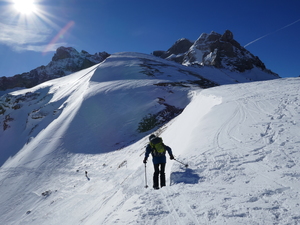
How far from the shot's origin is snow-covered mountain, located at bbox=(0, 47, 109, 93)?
95.4 m

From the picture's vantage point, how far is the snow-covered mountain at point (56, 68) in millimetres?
95438

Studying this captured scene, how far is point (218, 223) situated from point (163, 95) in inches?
876

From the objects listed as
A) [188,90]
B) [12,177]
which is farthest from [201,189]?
[188,90]


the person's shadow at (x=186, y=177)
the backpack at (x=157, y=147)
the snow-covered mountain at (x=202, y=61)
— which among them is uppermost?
the snow-covered mountain at (x=202, y=61)

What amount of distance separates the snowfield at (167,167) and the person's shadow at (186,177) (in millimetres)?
32

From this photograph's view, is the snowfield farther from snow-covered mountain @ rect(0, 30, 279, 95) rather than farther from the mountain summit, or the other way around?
snow-covered mountain @ rect(0, 30, 279, 95)

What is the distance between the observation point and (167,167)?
24.5 ft

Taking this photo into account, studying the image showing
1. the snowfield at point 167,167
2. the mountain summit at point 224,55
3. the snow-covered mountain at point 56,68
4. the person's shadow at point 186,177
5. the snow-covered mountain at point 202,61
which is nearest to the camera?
the snowfield at point 167,167

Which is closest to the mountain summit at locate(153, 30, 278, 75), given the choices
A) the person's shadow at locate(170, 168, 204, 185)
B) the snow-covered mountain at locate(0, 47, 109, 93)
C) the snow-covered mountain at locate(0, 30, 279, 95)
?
the snow-covered mountain at locate(0, 30, 279, 95)

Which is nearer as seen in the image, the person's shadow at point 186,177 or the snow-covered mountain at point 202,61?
the person's shadow at point 186,177

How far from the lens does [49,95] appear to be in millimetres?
37844

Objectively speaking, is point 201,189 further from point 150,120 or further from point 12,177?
point 12,177

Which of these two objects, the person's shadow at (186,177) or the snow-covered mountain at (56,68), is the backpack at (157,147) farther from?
the snow-covered mountain at (56,68)

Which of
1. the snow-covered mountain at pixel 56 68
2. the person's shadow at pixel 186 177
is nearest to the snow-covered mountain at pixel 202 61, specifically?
the snow-covered mountain at pixel 56 68
